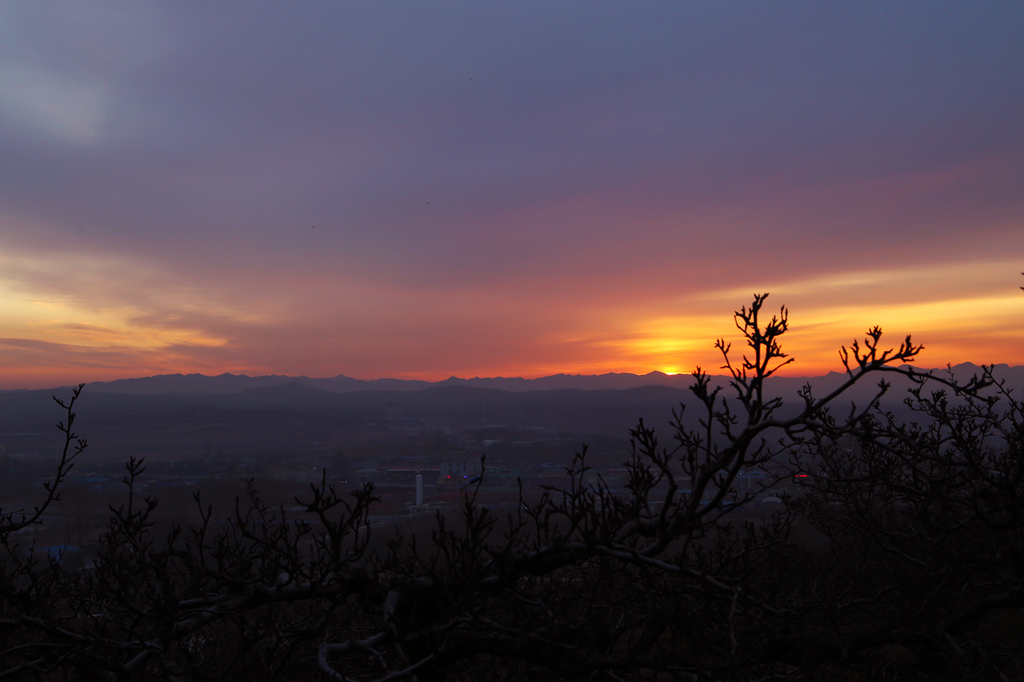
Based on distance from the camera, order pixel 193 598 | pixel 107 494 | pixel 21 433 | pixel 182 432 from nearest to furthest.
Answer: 1. pixel 193 598
2. pixel 107 494
3. pixel 21 433
4. pixel 182 432

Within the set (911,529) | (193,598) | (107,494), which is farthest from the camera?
(107,494)

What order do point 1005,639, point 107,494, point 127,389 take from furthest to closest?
1. point 127,389
2. point 107,494
3. point 1005,639

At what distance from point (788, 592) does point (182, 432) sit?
114786 mm

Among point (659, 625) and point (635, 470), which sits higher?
point (635, 470)

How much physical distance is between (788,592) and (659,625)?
7.19m

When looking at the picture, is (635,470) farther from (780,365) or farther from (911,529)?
(911,529)

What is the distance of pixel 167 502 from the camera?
35.3 meters

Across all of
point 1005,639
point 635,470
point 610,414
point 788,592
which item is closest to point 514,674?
point 635,470

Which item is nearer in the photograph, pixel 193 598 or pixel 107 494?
pixel 193 598

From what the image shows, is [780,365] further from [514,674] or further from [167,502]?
[167,502]

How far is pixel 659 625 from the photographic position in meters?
6.27

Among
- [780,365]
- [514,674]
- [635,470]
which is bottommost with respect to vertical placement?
[514,674]

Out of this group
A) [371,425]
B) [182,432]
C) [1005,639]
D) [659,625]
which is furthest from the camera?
[371,425]

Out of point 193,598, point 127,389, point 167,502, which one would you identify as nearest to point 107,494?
point 167,502
